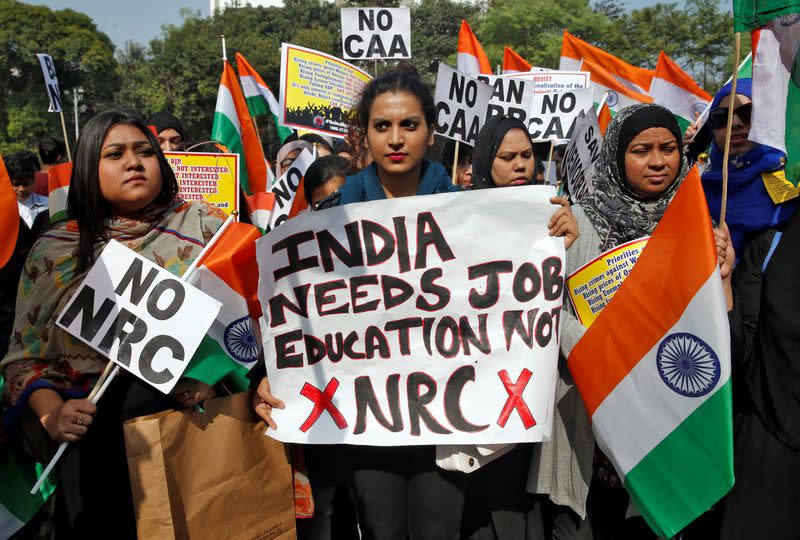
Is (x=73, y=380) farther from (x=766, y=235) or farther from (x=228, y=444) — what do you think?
(x=766, y=235)

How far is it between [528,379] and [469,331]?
0.28m

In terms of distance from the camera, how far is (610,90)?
8297 mm

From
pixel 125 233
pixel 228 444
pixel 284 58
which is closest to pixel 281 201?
pixel 284 58

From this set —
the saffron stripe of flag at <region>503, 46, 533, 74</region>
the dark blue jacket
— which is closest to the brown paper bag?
the dark blue jacket

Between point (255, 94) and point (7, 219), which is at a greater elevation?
point (255, 94)

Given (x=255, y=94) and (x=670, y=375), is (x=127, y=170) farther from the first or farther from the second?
(x=255, y=94)

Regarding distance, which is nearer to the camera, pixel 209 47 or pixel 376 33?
pixel 376 33

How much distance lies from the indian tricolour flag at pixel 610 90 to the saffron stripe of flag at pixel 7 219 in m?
6.82

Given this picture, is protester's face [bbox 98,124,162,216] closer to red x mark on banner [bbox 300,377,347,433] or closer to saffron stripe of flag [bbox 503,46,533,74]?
red x mark on banner [bbox 300,377,347,433]

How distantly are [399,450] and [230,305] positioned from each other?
896mm

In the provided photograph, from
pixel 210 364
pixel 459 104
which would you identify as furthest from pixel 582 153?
pixel 210 364

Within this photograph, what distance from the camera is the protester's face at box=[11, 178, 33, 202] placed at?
22.4 ft

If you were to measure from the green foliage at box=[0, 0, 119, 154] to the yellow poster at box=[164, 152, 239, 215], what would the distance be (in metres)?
41.0

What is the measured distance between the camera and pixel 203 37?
51.5 meters
